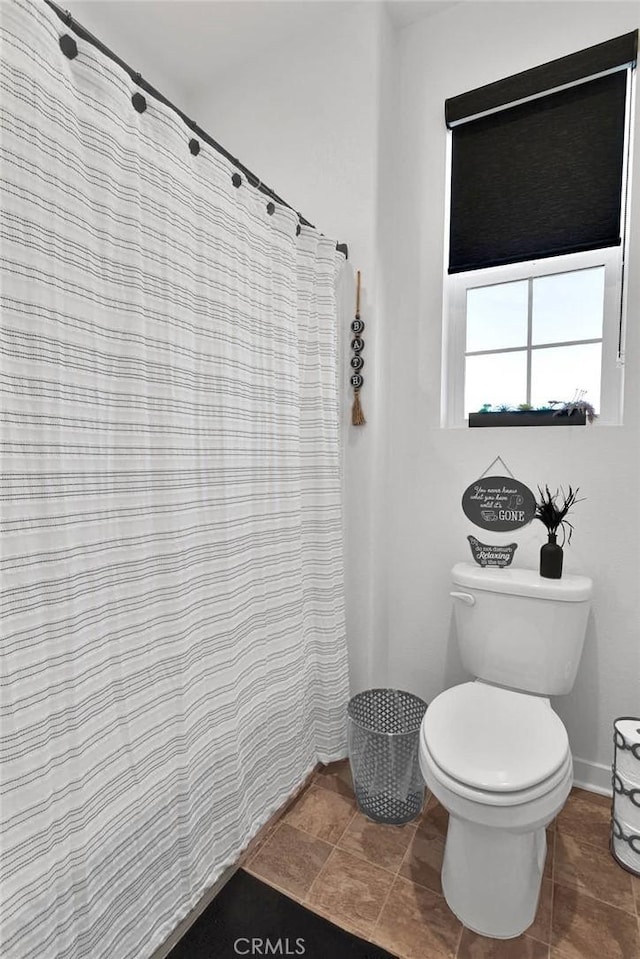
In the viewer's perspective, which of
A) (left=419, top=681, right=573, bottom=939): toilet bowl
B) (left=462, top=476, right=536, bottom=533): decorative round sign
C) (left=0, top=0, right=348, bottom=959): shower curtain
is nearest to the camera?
(left=0, top=0, right=348, bottom=959): shower curtain

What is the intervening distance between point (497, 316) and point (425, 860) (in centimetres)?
181

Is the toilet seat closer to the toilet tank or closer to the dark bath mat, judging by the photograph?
the toilet tank

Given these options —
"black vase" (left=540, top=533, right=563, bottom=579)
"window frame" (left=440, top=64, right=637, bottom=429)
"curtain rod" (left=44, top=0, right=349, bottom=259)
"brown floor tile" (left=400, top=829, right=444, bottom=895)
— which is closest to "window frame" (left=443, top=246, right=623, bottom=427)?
"window frame" (left=440, top=64, right=637, bottom=429)

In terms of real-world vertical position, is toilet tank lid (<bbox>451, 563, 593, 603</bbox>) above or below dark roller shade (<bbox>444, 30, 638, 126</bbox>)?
below

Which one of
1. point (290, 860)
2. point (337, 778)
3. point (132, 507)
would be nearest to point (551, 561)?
point (337, 778)

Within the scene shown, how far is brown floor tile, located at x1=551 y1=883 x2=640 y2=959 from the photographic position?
45.3 inches

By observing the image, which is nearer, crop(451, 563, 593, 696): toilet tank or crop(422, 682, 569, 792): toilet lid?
crop(422, 682, 569, 792): toilet lid

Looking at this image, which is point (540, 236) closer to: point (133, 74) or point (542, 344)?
point (542, 344)

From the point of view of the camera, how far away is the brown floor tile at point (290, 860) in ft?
4.34

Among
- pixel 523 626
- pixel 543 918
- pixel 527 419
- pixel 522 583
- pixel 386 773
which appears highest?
pixel 527 419

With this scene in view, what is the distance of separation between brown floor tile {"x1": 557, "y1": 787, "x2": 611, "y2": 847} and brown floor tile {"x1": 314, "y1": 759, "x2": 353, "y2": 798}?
0.67 meters

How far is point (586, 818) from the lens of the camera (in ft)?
5.18

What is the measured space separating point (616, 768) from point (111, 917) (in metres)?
1.36

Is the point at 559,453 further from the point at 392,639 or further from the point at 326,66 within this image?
the point at 326,66
